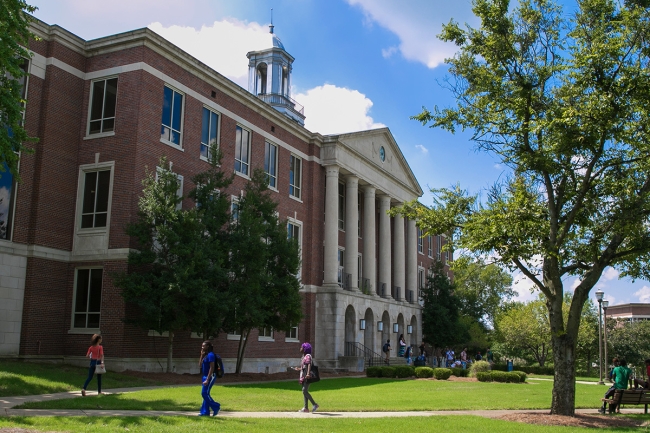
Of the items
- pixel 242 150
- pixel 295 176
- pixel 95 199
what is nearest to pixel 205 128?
pixel 242 150

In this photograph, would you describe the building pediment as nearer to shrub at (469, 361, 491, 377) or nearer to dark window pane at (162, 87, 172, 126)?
dark window pane at (162, 87, 172, 126)

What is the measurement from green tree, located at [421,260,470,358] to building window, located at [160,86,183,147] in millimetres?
29875

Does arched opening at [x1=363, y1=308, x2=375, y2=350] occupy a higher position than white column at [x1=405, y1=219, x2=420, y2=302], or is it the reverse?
white column at [x1=405, y1=219, x2=420, y2=302]

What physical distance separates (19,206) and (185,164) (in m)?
7.41

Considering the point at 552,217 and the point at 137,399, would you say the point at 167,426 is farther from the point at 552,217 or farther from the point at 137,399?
the point at 552,217

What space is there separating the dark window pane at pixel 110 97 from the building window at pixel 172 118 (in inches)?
85.4

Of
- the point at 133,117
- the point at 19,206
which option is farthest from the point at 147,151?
the point at 19,206

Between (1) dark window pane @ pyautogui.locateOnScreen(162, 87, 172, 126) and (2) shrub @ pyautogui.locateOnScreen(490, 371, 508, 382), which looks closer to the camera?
(1) dark window pane @ pyautogui.locateOnScreen(162, 87, 172, 126)

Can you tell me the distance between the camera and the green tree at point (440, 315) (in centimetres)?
5222

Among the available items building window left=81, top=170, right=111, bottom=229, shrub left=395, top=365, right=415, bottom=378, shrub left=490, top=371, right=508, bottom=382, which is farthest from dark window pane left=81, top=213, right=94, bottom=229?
shrub left=490, top=371, right=508, bottom=382

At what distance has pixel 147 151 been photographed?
88.3 ft

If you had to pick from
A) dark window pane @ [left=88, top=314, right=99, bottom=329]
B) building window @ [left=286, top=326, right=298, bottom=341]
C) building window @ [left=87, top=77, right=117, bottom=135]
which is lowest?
building window @ [left=286, top=326, right=298, bottom=341]

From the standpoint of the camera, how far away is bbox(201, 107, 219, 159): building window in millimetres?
31062

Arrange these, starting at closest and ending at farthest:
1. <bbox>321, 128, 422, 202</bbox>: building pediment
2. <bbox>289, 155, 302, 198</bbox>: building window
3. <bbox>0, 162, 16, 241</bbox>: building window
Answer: <bbox>0, 162, 16, 241</bbox>: building window
<bbox>289, 155, 302, 198</bbox>: building window
<bbox>321, 128, 422, 202</bbox>: building pediment
